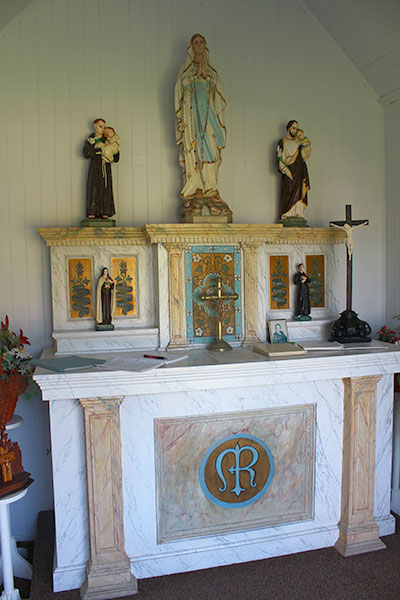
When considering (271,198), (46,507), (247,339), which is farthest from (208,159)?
(46,507)

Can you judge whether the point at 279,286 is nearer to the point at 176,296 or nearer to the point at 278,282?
the point at 278,282

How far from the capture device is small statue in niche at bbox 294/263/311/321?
355 centimetres

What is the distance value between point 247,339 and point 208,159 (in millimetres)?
1243

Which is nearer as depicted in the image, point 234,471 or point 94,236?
point 234,471

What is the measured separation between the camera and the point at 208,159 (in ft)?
11.0

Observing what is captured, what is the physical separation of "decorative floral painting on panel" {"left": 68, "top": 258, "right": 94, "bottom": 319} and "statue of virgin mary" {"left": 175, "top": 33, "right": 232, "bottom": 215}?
77 cm

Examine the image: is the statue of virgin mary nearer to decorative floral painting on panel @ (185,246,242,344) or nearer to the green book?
decorative floral painting on panel @ (185,246,242,344)

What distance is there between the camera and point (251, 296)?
3.38 metres

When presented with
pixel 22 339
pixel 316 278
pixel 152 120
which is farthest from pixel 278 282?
pixel 22 339

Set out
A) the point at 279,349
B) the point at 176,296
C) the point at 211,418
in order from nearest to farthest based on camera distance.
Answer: the point at 211,418 → the point at 279,349 → the point at 176,296

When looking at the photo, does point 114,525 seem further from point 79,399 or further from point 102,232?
point 102,232

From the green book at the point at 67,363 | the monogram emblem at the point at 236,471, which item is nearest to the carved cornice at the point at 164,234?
the green book at the point at 67,363

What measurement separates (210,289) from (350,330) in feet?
3.20

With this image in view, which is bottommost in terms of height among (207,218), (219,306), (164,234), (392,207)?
(219,306)
